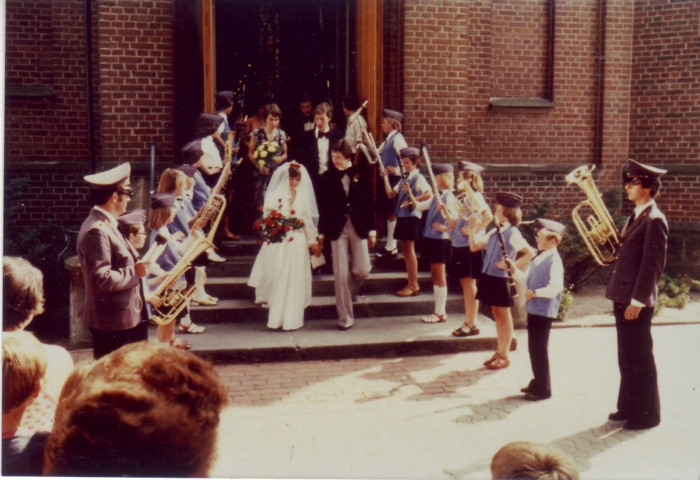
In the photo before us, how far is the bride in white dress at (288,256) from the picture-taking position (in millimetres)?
7637

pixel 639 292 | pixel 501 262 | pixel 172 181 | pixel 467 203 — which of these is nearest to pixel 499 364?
pixel 501 262

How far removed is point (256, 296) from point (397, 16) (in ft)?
13.7

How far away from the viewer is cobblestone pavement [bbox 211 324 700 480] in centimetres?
461

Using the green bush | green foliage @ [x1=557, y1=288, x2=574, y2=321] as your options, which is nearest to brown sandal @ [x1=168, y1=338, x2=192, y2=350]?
the green bush

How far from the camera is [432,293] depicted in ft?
27.8

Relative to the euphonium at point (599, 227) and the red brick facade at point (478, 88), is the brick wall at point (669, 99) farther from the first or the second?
the euphonium at point (599, 227)

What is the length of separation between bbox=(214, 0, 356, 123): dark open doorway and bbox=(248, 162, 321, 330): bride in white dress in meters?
2.35

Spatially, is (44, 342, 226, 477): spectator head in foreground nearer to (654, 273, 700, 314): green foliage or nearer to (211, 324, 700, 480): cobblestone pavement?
(211, 324, 700, 480): cobblestone pavement

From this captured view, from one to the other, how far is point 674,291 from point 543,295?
3244mm

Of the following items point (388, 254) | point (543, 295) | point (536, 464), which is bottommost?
point (388, 254)

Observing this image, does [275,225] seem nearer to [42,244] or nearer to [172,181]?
[172,181]

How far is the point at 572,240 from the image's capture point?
8.45m

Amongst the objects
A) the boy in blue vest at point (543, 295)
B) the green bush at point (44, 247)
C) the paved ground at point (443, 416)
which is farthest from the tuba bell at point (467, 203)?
the green bush at point (44, 247)

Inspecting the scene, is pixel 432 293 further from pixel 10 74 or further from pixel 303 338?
pixel 10 74
